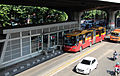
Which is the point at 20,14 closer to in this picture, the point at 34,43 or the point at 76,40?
the point at 34,43

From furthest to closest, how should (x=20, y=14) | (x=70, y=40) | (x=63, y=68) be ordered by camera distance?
(x=20, y=14) → (x=70, y=40) → (x=63, y=68)

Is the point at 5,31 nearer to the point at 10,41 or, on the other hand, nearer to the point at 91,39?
the point at 10,41

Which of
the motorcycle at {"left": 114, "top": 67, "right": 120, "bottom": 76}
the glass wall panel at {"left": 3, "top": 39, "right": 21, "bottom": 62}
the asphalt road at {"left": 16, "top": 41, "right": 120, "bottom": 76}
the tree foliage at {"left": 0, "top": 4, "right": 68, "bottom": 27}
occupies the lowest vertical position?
the asphalt road at {"left": 16, "top": 41, "right": 120, "bottom": 76}

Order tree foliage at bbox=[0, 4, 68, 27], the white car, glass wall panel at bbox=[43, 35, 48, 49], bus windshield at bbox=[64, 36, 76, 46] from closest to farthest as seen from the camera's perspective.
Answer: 1. the white car
2. bus windshield at bbox=[64, 36, 76, 46]
3. glass wall panel at bbox=[43, 35, 48, 49]
4. tree foliage at bbox=[0, 4, 68, 27]

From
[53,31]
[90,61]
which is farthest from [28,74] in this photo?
[53,31]

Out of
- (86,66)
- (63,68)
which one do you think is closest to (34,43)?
(63,68)

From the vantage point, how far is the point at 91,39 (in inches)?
1095

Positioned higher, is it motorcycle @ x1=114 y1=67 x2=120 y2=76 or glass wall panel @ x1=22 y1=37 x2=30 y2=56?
glass wall panel @ x1=22 y1=37 x2=30 y2=56

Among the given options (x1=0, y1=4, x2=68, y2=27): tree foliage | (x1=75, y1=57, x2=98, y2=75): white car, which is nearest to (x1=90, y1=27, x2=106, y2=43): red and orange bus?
(x1=75, y1=57, x2=98, y2=75): white car

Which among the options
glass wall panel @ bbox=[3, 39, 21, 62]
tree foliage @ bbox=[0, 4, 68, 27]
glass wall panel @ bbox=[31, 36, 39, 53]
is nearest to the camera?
glass wall panel @ bbox=[3, 39, 21, 62]

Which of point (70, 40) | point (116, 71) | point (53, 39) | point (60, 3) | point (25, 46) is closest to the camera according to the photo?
point (116, 71)

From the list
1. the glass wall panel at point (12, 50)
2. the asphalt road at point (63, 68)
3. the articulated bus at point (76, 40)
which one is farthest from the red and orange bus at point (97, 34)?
the glass wall panel at point (12, 50)

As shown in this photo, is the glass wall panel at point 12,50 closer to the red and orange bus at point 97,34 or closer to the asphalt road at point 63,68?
the asphalt road at point 63,68

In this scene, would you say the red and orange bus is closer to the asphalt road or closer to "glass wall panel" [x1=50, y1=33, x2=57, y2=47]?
"glass wall panel" [x1=50, y1=33, x2=57, y2=47]
